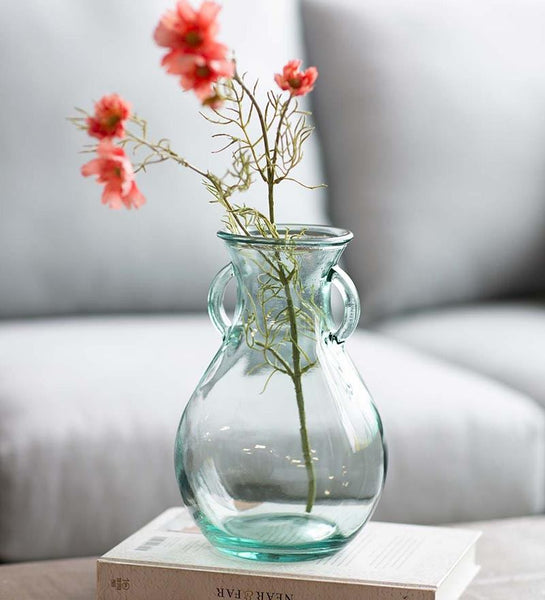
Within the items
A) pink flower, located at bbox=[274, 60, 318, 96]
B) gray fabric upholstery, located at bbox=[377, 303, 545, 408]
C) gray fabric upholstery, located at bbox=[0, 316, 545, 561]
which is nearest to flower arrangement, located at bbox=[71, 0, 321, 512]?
pink flower, located at bbox=[274, 60, 318, 96]

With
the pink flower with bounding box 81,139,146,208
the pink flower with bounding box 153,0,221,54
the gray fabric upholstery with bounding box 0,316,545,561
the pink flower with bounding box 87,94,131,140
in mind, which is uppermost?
the pink flower with bounding box 153,0,221,54

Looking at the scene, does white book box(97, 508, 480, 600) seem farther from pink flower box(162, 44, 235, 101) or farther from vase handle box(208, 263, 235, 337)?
pink flower box(162, 44, 235, 101)

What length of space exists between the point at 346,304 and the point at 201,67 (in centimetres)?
22

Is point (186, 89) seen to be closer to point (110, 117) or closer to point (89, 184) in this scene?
point (110, 117)

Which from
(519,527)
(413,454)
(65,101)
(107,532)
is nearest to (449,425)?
(413,454)

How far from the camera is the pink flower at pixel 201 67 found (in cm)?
62

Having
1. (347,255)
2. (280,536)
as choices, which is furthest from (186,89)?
(347,255)

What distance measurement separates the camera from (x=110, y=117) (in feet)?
2.22

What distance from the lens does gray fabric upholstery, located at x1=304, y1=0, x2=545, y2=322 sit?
1.76 metres

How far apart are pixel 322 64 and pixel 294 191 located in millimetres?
277

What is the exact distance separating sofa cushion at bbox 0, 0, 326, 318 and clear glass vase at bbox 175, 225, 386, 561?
0.86 m

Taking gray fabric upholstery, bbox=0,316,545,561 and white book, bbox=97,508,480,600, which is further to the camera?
gray fabric upholstery, bbox=0,316,545,561

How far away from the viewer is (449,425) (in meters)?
1.24

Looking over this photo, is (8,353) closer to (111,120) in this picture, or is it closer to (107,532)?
(107,532)
